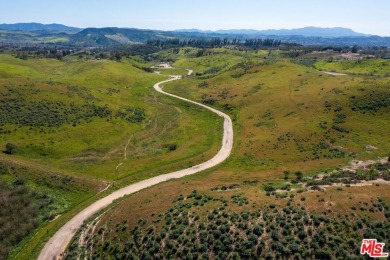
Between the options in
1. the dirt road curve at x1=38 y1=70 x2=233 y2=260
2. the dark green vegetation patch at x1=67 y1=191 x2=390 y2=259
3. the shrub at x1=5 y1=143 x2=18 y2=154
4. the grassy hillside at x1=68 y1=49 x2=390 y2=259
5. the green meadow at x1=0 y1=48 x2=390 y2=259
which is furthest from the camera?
the shrub at x1=5 y1=143 x2=18 y2=154

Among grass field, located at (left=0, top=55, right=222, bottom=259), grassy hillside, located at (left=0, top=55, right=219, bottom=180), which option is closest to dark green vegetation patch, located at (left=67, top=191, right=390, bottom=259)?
grass field, located at (left=0, top=55, right=222, bottom=259)

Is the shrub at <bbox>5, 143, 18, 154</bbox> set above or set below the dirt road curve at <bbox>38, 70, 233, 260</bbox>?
above

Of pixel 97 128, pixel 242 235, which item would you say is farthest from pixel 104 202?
pixel 97 128

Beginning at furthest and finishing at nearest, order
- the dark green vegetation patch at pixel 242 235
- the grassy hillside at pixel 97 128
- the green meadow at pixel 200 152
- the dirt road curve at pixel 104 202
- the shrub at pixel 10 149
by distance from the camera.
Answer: the grassy hillside at pixel 97 128
the shrub at pixel 10 149
the dirt road curve at pixel 104 202
the green meadow at pixel 200 152
the dark green vegetation patch at pixel 242 235

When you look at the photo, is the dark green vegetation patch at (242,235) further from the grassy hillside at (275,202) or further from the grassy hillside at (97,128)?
the grassy hillside at (97,128)

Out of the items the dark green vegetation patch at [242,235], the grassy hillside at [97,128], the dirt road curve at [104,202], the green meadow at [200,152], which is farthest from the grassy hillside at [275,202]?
the grassy hillside at [97,128]

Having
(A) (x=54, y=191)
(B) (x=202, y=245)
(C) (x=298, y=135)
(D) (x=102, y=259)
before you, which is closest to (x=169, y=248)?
(B) (x=202, y=245)

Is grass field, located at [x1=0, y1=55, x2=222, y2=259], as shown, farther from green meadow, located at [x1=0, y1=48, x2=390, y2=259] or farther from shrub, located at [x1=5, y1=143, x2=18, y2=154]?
shrub, located at [x1=5, y1=143, x2=18, y2=154]

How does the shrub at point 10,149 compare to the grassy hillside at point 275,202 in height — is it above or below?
below

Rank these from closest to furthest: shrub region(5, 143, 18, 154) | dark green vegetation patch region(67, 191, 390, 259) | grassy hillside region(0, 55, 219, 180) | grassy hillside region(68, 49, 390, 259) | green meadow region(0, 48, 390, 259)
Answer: dark green vegetation patch region(67, 191, 390, 259)
grassy hillside region(68, 49, 390, 259)
green meadow region(0, 48, 390, 259)
shrub region(5, 143, 18, 154)
grassy hillside region(0, 55, 219, 180)
